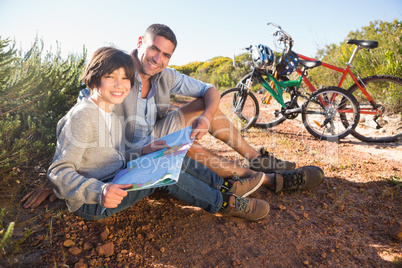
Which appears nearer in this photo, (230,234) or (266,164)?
(230,234)

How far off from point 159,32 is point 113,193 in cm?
127

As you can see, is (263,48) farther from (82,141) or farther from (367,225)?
(82,141)

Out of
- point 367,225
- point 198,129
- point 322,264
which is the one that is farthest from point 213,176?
point 367,225

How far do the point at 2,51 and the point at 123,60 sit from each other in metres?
1.19

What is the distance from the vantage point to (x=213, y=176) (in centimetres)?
194

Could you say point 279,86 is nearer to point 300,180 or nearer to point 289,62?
point 289,62

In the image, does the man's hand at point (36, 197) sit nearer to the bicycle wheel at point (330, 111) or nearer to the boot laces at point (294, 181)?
the boot laces at point (294, 181)

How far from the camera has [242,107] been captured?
4070 mm

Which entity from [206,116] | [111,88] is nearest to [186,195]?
[206,116]

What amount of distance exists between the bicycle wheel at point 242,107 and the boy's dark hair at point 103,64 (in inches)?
106

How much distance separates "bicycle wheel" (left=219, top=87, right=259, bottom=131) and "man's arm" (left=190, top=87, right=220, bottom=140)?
179 centimetres

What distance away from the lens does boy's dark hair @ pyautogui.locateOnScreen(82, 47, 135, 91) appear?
1454mm

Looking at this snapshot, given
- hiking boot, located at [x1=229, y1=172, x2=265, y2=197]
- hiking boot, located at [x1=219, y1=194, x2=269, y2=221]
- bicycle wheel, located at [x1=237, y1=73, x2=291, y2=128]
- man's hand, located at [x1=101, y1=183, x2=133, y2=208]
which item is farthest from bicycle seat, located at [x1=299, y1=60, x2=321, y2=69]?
man's hand, located at [x1=101, y1=183, x2=133, y2=208]

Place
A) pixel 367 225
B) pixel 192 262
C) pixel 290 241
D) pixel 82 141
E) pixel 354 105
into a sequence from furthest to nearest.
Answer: pixel 354 105 < pixel 367 225 < pixel 290 241 < pixel 192 262 < pixel 82 141
